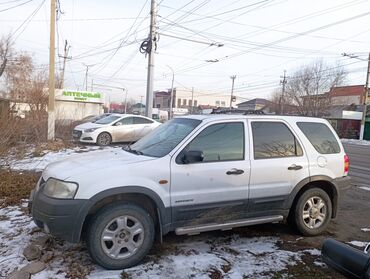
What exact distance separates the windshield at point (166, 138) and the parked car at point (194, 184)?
0.02m

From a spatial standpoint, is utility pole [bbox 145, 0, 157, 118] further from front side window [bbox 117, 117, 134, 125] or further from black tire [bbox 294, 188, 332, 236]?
black tire [bbox 294, 188, 332, 236]

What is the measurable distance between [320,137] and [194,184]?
2396mm

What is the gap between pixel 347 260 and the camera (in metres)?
2.44

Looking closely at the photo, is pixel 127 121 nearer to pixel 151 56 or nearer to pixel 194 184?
pixel 151 56

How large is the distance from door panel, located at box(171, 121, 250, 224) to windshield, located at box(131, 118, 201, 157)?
0.65 feet

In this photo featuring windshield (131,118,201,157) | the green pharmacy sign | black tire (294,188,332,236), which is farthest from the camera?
the green pharmacy sign

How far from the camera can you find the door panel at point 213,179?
4.46m

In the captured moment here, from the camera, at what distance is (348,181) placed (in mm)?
5762

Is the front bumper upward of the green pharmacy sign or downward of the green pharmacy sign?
downward

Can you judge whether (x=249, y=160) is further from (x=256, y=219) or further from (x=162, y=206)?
(x=162, y=206)

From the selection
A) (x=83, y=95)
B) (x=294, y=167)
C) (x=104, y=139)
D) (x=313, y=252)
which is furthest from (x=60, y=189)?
(x=83, y=95)

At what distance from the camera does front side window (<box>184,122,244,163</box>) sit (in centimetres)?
473

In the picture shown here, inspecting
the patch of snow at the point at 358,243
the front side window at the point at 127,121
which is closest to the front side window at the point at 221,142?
the patch of snow at the point at 358,243

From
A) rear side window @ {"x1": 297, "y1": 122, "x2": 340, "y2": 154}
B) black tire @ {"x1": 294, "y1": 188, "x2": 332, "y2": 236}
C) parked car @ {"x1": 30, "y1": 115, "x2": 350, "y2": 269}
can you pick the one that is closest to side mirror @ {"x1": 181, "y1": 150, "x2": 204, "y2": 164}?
parked car @ {"x1": 30, "y1": 115, "x2": 350, "y2": 269}
